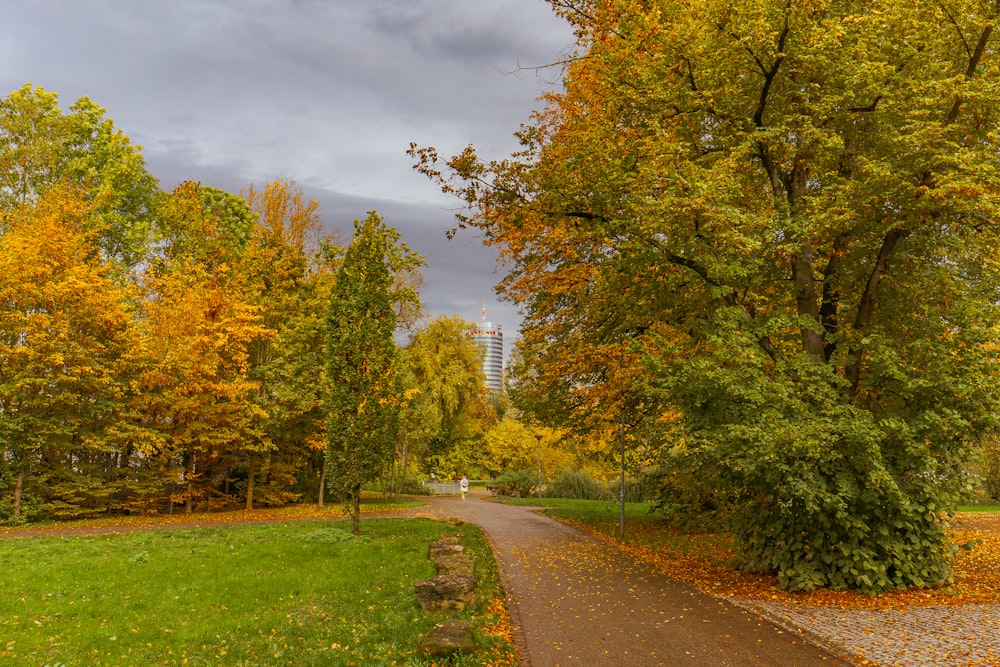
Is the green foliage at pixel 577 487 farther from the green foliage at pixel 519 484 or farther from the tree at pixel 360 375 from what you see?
the tree at pixel 360 375

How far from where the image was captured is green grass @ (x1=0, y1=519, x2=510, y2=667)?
6.04 metres

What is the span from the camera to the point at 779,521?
9.59 metres

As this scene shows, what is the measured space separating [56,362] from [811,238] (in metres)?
19.8

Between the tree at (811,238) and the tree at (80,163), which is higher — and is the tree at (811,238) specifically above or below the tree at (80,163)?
below

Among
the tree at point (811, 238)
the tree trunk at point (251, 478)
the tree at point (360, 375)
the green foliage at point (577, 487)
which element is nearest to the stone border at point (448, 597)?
the tree at point (360, 375)

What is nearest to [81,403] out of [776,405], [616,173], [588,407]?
[588,407]

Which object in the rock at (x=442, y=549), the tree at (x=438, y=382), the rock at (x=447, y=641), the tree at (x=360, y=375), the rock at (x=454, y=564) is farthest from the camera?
the tree at (x=438, y=382)

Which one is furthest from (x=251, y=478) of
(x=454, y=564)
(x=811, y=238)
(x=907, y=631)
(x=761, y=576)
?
(x=907, y=631)

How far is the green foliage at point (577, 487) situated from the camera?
29909 millimetres

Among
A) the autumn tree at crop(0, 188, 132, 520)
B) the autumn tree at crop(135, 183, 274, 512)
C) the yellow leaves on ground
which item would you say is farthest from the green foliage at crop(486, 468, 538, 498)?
the autumn tree at crop(0, 188, 132, 520)

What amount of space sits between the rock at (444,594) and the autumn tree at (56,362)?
589 inches

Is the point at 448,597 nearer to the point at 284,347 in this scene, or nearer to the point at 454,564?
the point at 454,564

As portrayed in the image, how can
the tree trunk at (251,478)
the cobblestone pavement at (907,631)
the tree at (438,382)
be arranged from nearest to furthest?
the cobblestone pavement at (907,631)
the tree trunk at (251,478)
the tree at (438,382)

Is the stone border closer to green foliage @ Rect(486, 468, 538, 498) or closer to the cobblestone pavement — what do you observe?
the cobblestone pavement
